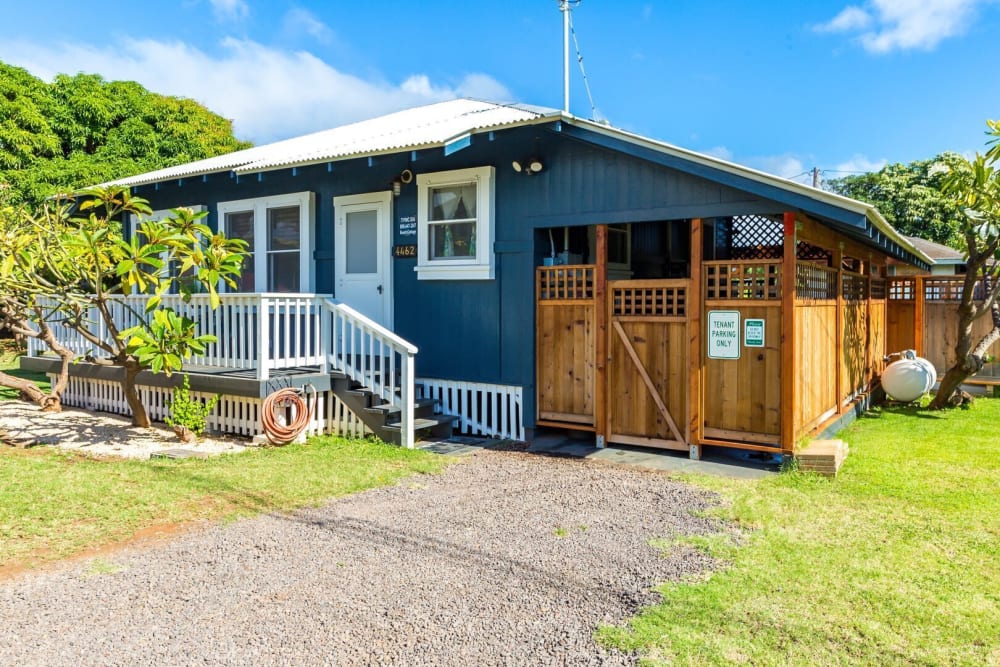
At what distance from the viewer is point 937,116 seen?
26.1m

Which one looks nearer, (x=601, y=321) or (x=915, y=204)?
(x=601, y=321)

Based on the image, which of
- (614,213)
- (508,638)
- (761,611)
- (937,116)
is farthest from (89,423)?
(937,116)

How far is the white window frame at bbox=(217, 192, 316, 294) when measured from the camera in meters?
9.85

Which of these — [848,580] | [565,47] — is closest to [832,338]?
[565,47]

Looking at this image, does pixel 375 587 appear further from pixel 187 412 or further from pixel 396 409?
pixel 187 412

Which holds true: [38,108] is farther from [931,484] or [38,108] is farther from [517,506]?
[931,484]

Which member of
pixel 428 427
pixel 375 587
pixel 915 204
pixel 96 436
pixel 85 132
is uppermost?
pixel 85 132

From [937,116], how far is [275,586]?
29669 millimetres

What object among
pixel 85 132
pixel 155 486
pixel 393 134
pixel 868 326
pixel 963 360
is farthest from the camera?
pixel 85 132

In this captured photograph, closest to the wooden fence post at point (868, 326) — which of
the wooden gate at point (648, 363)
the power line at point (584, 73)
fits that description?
the power line at point (584, 73)

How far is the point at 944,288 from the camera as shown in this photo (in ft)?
40.1

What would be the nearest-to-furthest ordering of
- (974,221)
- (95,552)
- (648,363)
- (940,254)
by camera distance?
(95,552) < (648,363) < (974,221) < (940,254)

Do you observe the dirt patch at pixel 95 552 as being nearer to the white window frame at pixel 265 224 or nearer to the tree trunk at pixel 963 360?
the white window frame at pixel 265 224

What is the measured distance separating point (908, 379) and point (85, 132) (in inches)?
892
